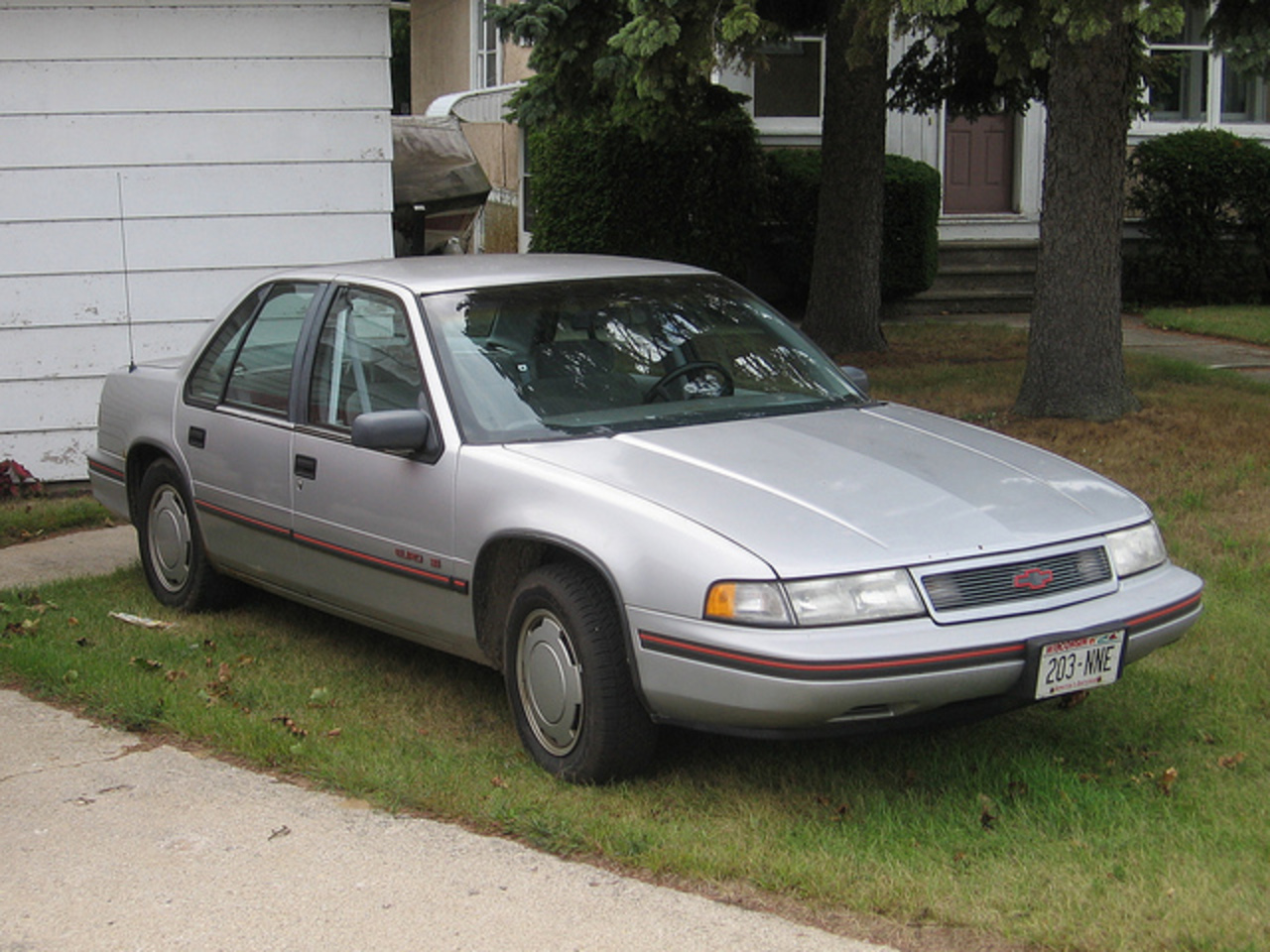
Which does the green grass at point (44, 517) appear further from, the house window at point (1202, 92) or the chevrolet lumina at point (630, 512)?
the house window at point (1202, 92)

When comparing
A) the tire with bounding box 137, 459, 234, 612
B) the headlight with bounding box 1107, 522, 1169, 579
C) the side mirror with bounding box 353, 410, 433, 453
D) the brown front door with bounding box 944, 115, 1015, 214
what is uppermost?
the brown front door with bounding box 944, 115, 1015, 214

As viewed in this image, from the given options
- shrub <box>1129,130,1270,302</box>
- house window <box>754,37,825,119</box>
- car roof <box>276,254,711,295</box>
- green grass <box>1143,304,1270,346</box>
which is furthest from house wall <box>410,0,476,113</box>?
car roof <box>276,254,711,295</box>

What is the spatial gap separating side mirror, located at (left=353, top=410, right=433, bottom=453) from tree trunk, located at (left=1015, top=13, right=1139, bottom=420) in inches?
214

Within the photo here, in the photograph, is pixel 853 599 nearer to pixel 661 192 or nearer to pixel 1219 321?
pixel 661 192

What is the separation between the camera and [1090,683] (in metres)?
4.39

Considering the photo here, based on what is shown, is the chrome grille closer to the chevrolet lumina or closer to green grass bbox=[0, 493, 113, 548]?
the chevrolet lumina

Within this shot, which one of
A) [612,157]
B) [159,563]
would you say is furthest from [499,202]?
[159,563]

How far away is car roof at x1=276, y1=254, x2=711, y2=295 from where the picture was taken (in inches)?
223

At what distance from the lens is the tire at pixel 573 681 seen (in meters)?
4.48

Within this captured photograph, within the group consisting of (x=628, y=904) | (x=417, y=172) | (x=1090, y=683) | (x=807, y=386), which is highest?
(x=417, y=172)

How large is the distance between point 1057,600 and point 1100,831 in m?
0.62

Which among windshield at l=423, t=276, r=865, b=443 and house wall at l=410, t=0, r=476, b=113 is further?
house wall at l=410, t=0, r=476, b=113

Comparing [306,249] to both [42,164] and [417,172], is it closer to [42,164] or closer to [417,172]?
[42,164]

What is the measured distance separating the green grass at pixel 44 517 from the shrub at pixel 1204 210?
472 inches
